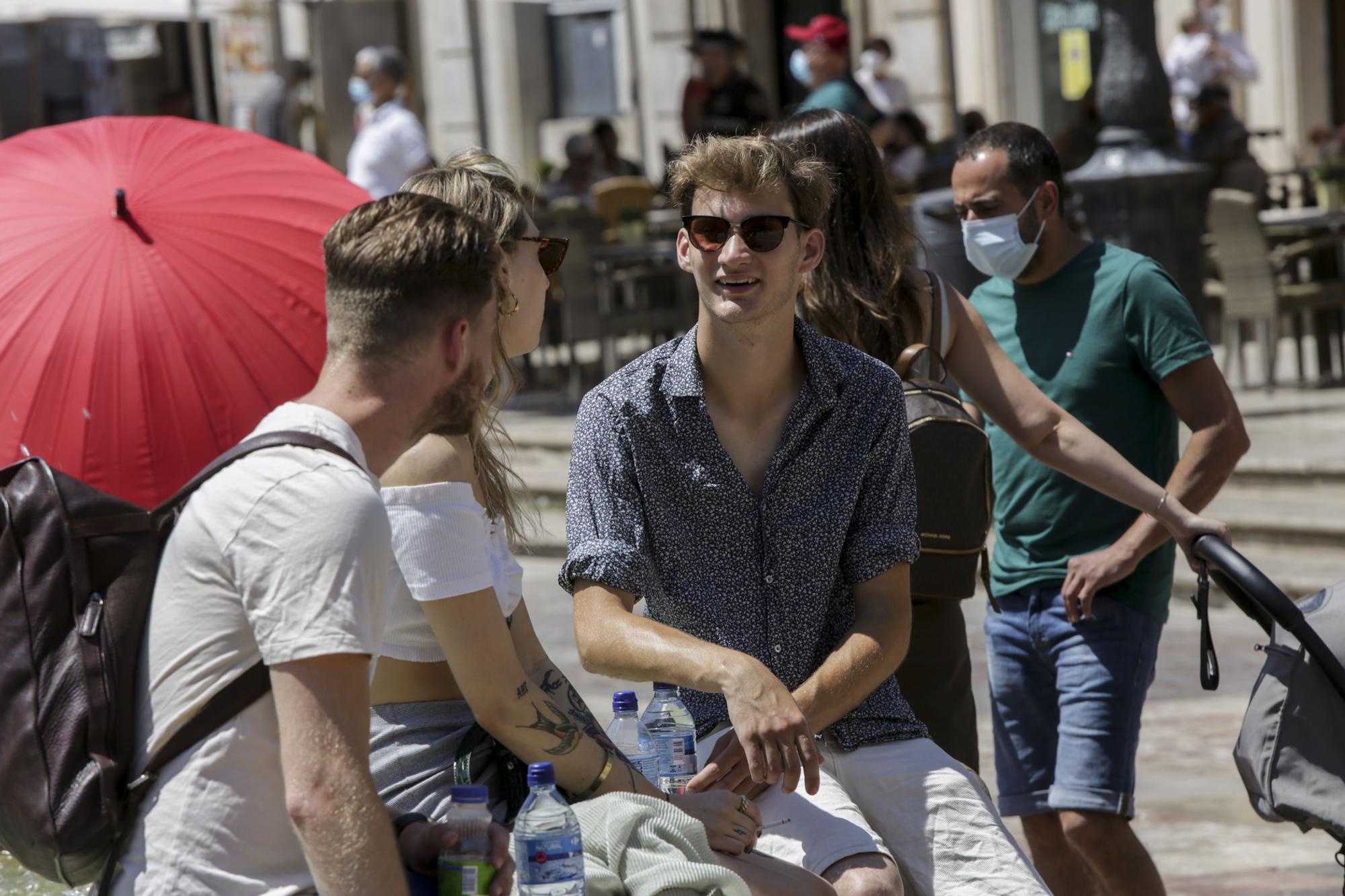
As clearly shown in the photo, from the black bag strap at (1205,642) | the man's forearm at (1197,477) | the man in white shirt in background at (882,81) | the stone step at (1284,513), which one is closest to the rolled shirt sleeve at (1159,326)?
the man's forearm at (1197,477)

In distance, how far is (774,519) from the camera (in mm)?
3334

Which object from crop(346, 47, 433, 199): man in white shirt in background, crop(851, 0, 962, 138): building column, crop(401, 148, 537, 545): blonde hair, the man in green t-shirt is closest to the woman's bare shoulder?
crop(401, 148, 537, 545): blonde hair

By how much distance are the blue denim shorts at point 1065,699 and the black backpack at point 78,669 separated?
7.87ft

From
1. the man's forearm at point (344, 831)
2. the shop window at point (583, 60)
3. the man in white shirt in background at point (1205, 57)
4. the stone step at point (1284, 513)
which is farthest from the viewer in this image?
the shop window at point (583, 60)

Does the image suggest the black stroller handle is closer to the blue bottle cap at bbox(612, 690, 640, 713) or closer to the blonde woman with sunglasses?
the blonde woman with sunglasses

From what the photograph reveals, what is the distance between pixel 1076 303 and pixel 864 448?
1.27m

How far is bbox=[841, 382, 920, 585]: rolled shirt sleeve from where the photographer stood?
130 inches

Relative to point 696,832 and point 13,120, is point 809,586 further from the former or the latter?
point 13,120

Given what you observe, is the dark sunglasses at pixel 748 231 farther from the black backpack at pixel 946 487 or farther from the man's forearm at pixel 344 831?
the man's forearm at pixel 344 831

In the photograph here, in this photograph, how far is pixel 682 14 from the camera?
68.6ft

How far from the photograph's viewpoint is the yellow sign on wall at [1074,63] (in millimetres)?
18219

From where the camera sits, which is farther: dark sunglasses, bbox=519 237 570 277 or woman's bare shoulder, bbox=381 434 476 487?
dark sunglasses, bbox=519 237 570 277

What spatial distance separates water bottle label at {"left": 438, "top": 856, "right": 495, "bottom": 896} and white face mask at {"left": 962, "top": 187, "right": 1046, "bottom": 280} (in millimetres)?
2436

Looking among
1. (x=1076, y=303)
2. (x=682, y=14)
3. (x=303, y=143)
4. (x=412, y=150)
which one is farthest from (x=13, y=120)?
(x=1076, y=303)
